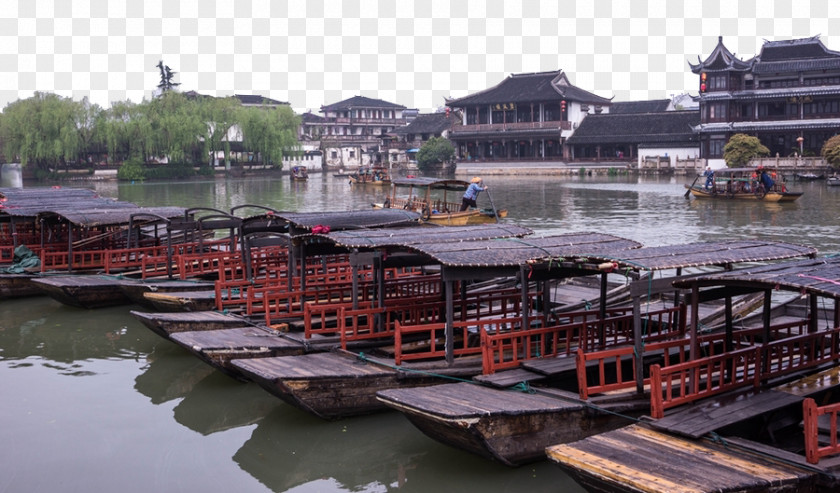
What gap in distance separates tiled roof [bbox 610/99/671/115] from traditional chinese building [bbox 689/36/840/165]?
12.4 metres

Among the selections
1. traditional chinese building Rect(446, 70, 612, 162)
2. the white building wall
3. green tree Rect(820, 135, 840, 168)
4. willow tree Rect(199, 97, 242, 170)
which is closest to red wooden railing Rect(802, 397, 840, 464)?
green tree Rect(820, 135, 840, 168)

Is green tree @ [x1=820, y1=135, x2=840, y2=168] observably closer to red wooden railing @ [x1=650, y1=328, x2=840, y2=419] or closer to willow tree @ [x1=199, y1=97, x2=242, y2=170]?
willow tree @ [x1=199, y1=97, x2=242, y2=170]

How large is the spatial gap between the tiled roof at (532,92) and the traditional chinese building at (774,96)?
11.2m

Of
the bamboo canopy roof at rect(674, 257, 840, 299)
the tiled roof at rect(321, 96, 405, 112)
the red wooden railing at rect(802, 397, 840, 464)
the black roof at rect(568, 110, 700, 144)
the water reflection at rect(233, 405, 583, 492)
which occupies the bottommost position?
the water reflection at rect(233, 405, 583, 492)

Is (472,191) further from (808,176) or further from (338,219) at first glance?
(808,176)

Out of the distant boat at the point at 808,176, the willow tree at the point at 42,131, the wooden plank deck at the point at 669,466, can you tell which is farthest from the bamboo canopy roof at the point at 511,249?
the willow tree at the point at 42,131

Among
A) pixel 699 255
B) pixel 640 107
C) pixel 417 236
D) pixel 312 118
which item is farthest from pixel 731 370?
pixel 312 118

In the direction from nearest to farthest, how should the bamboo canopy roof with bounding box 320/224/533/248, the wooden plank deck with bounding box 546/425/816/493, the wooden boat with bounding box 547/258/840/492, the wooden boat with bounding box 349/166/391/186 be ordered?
the wooden plank deck with bounding box 546/425/816/493 → the wooden boat with bounding box 547/258/840/492 → the bamboo canopy roof with bounding box 320/224/533/248 → the wooden boat with bounding box 349/166/391/186

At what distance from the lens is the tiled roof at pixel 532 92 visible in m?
59.3

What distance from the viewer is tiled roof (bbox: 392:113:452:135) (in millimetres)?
71438

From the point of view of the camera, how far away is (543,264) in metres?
8.75

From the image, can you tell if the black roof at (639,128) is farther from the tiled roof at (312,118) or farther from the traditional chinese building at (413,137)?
the tiled roof at (312,118)

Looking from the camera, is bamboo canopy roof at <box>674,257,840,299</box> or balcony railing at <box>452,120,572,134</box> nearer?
bamboo canopy roof at <box>674,257,840,299</box>

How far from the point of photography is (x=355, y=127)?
84.8 meters
